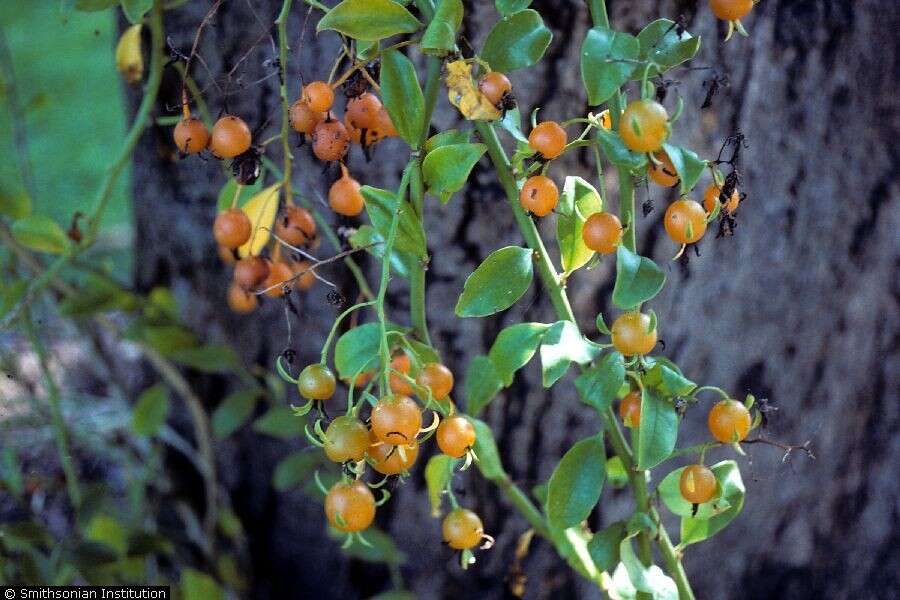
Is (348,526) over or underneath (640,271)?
underneath

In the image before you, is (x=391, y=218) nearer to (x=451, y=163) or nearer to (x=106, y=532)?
(x=451, y=163)

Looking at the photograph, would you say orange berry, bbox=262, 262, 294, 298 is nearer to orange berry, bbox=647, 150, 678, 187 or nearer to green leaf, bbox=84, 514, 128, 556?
orange berry, bbox=647, 150, 678, 187

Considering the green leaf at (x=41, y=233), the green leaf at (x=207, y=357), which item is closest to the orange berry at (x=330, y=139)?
the green leaf at (x=41, y=233)

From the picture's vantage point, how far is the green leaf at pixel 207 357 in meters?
1.08

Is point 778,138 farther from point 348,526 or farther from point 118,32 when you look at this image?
point 118,32

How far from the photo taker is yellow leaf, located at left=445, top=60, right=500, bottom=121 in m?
0.51

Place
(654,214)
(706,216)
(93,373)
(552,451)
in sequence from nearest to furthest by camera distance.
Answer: (706,216), (654,214), (552,451), (93,373)

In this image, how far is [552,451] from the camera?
1.03 metres

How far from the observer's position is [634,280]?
52 cm

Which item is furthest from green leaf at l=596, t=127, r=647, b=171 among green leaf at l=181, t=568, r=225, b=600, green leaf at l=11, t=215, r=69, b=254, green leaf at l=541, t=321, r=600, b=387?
green leaf at l=181, t=568, r=225, b=600

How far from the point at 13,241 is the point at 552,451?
0.68 meters

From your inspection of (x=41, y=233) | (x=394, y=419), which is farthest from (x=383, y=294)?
(x=41, y=233)

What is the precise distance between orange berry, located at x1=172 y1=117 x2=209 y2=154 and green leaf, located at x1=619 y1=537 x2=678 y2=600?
16.8 inches

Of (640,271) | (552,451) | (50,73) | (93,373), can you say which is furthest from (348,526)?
(50,73)
